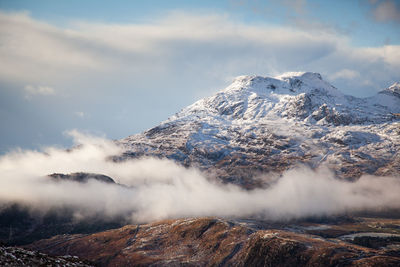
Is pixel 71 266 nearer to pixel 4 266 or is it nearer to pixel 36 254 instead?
pixel 36 254

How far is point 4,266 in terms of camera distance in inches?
3711

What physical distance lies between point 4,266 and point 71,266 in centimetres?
2314

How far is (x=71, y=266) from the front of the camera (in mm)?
113500

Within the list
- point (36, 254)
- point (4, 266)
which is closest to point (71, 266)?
point (36, 254)

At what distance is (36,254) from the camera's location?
111 metres

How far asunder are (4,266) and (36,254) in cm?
1721

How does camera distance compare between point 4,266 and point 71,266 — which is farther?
point 71,266

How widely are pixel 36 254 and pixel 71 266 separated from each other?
36.9 feet

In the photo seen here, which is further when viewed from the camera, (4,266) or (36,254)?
(36,254)
